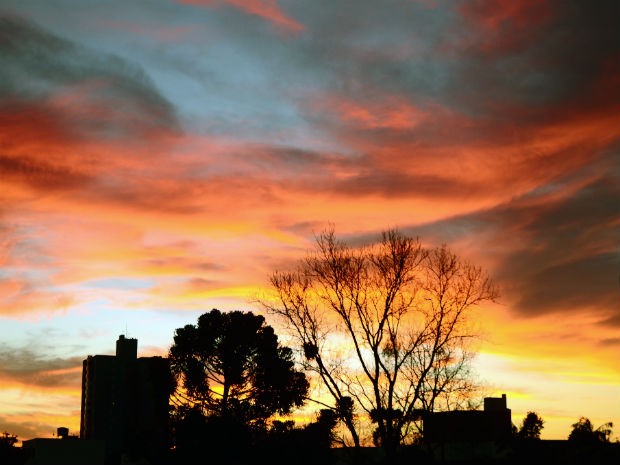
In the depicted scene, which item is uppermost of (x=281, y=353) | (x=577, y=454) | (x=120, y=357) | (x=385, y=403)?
(x=120, y=357)

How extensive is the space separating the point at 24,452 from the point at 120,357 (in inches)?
2384

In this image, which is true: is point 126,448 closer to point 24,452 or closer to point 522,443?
point 24,452

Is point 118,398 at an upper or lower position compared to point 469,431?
upper

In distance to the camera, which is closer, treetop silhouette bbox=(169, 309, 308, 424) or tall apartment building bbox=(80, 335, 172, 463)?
treetop silhouette bbox=(169, 309, 308, 424)

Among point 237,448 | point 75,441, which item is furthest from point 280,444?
point 75,441

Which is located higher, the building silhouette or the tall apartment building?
the tall apartment building

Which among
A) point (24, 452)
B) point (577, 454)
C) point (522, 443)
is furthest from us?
point (24, 452)

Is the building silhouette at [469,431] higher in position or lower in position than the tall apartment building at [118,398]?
lower

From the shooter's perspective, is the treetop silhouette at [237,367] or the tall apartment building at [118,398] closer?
the treetop silhouette at [237,367]

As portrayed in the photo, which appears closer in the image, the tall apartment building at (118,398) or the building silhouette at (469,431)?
the building silhouette at (469,431)

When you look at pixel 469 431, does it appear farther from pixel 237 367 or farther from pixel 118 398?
pixel 118 398

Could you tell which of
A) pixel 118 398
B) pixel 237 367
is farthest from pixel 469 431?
pixel 118 398

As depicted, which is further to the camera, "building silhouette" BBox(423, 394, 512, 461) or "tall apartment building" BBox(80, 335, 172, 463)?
"tall apartment building" BBox(80, 335, 172, 463)

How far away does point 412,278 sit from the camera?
1720 inches
